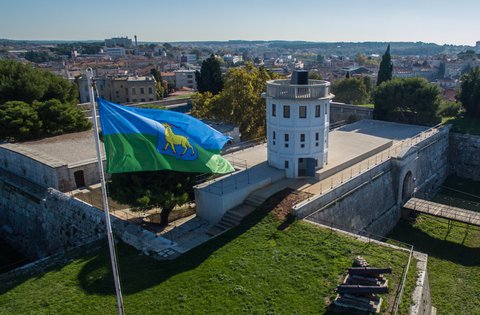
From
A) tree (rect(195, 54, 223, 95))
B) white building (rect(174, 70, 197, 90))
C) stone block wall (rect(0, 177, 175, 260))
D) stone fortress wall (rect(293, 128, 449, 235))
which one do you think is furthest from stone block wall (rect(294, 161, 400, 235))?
white building (rect(174, 70, 197, 90))

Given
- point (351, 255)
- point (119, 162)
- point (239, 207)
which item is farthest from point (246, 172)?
point (119, 162)

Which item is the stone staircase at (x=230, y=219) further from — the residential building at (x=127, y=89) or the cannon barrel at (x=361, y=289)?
the residential building at (x=127, y=89)

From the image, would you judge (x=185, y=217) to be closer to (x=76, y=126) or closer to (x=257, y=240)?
(x=257, y=240)

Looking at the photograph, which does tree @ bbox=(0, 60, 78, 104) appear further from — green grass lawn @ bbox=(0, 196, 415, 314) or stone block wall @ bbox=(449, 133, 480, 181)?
stone block wall @ bbox=(449, 133, 480, 181)

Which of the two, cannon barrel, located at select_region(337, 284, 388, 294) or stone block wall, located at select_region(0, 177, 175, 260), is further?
stone block wall, located at select_region(0, 177, 175, 260)

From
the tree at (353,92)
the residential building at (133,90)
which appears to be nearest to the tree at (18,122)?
the residential building at (133,90)

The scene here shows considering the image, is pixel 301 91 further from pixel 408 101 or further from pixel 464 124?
pixel 464 124
